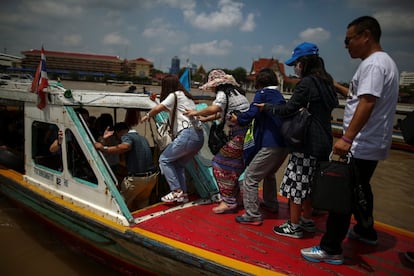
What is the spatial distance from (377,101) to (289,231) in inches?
59.7

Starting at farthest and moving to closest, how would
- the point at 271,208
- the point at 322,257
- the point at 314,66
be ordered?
the point at 271,208 < the point at 314,66 < the point at 322,257

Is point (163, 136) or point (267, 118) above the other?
point (267, 118)

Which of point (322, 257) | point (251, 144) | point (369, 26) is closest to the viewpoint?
point (369, 26)

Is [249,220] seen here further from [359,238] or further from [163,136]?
[163,136]

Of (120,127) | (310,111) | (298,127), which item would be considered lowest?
(120,127)

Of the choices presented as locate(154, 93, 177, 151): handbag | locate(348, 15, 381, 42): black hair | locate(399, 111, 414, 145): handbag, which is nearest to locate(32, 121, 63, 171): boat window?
locate(154, 93, 177, 151): handbag

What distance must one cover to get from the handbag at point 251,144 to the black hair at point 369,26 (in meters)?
1.28

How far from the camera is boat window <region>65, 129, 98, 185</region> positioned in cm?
383

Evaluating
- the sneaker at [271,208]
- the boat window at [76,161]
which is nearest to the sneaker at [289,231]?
the sneaker at [271,208]

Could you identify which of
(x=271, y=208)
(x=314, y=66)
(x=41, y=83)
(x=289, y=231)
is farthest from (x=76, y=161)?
(x=314, y=66)

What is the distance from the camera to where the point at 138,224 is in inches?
129

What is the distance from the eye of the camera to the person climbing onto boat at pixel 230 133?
3287 millimetres

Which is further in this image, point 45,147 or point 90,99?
point 45,147

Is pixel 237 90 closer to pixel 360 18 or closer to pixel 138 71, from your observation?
pixel 360 18
